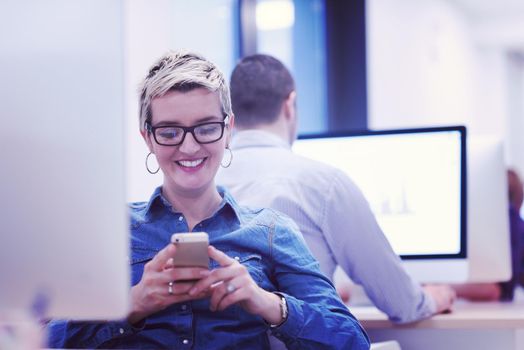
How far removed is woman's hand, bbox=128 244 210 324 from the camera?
1248 mm

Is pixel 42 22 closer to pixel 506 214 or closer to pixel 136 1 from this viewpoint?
pixel 506 214

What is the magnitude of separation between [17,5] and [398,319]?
125cm

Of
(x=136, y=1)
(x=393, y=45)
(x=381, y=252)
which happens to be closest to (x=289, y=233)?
(x=381, y=252)

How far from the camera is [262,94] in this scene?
2.07 meters

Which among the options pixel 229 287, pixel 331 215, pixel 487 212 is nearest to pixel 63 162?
pixel 229 287

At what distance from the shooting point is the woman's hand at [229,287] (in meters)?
1.26

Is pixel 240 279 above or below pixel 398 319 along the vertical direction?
above

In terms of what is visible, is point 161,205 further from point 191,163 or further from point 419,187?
point 419,187

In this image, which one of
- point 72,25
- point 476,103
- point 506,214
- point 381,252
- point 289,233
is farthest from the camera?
point 476,103

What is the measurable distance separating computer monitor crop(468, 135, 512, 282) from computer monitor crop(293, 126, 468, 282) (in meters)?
0.19

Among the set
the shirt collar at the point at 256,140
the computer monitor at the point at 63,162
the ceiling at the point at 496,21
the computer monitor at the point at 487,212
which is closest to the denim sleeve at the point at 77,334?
the computer monitor at the point at 63,162

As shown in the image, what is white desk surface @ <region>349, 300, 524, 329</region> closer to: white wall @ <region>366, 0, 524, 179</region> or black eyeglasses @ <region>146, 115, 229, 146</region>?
black eyeglasses @ <region>146, 115, 229, 146</region>

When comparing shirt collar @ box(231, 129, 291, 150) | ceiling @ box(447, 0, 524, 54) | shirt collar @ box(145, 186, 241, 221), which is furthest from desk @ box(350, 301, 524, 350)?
ceiling @ box(447, 0, 524, 54)

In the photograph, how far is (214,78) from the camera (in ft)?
4.85
